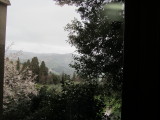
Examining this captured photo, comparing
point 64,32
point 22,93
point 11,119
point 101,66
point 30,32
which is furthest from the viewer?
point 30,32

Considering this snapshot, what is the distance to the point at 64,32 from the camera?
5.22m

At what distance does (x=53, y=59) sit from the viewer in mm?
6750

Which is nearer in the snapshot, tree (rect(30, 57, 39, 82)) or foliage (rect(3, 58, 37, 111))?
foliage (rect(3, 58, 37, 111))

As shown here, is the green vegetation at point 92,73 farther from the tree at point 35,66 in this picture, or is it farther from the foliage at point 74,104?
the tree at point 35,66

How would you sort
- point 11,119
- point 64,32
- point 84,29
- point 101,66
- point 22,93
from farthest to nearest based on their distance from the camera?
point 22,93
point 11,119
point 64,32
point 84,29
point 101,66

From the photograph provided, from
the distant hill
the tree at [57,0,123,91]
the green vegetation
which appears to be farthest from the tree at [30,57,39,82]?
the tree at [57,0,123,91]

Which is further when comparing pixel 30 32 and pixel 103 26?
pixel 30 32

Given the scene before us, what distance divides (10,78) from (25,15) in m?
2.57

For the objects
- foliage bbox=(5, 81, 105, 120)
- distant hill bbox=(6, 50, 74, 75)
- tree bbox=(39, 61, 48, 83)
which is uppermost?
distant hill bbox=(6, 50, 74, 75)

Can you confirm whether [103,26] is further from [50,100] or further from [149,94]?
[149,94]

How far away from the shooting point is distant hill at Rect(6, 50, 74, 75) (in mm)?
5059

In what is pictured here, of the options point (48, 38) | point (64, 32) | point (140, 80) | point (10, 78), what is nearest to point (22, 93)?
point (10, 78)

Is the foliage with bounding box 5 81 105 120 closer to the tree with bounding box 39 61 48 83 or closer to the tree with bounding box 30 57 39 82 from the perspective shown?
the tree with bounding box 39 61 48 83

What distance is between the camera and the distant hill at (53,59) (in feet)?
16.6
